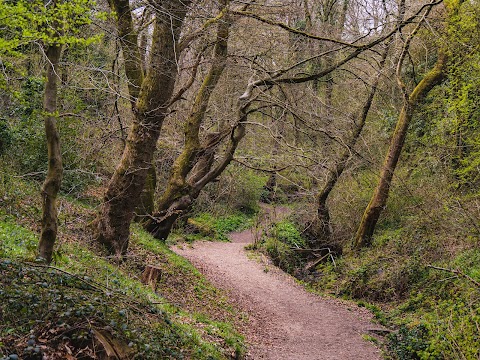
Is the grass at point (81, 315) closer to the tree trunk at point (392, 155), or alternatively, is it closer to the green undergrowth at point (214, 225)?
the tree trunk at point (392, 155)

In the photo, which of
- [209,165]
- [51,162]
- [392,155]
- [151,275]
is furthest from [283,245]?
[51,162]

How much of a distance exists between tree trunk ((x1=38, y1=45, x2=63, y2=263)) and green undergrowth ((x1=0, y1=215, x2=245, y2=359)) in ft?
0.65

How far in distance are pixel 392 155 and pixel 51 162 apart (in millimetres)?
11677

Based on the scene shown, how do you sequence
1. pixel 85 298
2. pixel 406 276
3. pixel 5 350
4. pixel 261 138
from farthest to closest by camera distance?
pixel 261 138 → pixel 406 276 → pixel 85 298 → pixel 5 350

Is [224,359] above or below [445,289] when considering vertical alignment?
below

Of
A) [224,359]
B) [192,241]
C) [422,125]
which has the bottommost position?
[192,241]

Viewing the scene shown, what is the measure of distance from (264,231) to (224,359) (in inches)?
428

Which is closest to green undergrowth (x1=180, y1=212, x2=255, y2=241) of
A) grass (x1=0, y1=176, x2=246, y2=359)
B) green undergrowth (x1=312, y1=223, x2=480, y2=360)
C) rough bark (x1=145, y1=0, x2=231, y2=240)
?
rough bark (x1=145, y1=0, x2=231, y2=240)

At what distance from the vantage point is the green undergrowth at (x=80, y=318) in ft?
13.3

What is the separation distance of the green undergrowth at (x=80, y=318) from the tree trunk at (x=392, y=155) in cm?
857

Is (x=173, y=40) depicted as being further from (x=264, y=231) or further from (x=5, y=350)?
(x=264, y=231)

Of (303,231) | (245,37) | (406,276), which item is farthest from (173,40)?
(303,231)

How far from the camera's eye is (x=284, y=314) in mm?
11117

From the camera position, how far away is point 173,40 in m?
8.70
